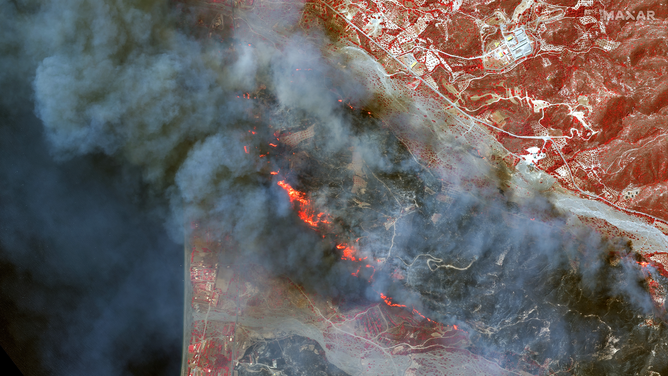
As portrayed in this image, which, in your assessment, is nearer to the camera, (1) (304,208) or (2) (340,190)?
(2) (340,190)

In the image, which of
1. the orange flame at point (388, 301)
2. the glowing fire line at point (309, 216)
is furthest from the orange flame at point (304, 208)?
the orange flame at point (388, 301)

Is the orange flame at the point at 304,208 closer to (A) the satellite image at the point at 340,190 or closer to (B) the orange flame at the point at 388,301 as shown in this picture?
(A) the satellite image at the point at 340,190

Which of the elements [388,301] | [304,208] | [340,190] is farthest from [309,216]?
[388,301]

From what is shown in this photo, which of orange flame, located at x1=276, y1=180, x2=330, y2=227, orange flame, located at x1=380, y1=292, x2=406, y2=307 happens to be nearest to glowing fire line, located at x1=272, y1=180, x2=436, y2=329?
orange flame, located at x1=276, y1=180, x2=330, y2=227

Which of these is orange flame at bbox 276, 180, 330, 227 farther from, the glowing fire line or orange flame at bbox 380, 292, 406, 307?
orange flame at bbox 380, 292, 406, 307

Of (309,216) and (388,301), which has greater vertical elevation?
(309,216)

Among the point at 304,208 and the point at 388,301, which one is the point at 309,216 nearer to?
the point at 304,208

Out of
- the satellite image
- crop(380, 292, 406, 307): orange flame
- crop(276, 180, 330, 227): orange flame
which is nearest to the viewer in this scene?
the satellite image

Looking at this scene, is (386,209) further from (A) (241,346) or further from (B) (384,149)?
(A) (241,346)
